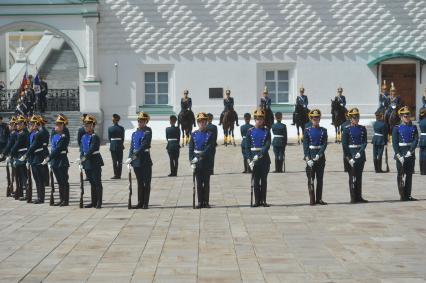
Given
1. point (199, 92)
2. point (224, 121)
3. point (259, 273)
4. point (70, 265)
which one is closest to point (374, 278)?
point (259, 273)

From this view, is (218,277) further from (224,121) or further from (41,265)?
(224,121)

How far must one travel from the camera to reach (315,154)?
57.4ft

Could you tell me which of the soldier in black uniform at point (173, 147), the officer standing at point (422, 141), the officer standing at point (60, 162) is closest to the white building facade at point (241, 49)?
the soldier in black uniform at point (173, 147)

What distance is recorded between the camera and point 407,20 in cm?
3631

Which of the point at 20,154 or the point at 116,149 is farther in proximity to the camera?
the point at 116,149

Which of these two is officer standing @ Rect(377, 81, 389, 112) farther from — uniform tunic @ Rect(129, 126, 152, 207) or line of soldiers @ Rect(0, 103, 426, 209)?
uniform tunic @ Rect(129, 126, 152, 207)

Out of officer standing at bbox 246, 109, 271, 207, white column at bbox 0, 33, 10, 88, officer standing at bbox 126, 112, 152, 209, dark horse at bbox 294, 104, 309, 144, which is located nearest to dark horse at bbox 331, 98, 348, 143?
dark horse at bbox 294, 104, 309, 144

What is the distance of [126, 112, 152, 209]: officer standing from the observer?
56.3 ft

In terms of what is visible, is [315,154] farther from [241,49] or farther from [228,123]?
[241,49]

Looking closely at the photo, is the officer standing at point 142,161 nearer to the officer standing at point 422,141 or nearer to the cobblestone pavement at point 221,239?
the cobblestone pavement at point 221,239

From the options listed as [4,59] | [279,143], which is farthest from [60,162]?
[4,59]

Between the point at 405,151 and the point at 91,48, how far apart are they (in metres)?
20.4

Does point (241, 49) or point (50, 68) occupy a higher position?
point (241, 49)

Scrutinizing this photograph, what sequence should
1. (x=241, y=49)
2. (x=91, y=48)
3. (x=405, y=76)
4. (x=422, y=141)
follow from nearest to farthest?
(x=422, y=141)
(x=91, y=48)
(x=241, y=49)
(x=405, y=76)
